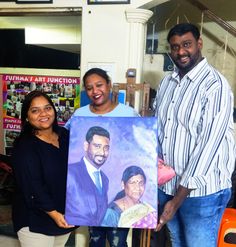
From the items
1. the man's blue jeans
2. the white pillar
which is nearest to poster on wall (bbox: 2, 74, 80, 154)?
the white pillar

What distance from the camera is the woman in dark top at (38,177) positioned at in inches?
52.1

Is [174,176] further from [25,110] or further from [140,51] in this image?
[140,51]

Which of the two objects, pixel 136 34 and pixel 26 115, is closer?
pixel 26 115

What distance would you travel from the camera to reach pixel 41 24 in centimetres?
299

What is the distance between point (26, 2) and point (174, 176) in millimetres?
1604

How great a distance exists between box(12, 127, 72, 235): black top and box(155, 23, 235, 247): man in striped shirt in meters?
0.50

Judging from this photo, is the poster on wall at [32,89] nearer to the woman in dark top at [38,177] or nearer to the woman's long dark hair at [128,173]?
the woman in dark top at [38,177]

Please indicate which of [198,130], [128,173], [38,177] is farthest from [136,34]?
[38,177]

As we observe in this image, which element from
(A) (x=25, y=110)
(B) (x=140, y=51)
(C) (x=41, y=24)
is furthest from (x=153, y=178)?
(C) (x=41, y=24)

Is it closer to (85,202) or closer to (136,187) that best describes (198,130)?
(136,187)

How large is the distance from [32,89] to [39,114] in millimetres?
1254

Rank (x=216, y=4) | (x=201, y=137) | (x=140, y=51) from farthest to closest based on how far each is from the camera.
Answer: (x=216, y=4)
(x=140, y=51)
(x=201, y=137)

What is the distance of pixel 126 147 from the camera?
4.33 feet

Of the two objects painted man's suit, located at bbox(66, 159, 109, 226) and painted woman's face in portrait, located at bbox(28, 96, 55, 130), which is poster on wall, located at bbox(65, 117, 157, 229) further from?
painted woman's face in portrait, located at bbox(28, 96, 55, 130)
